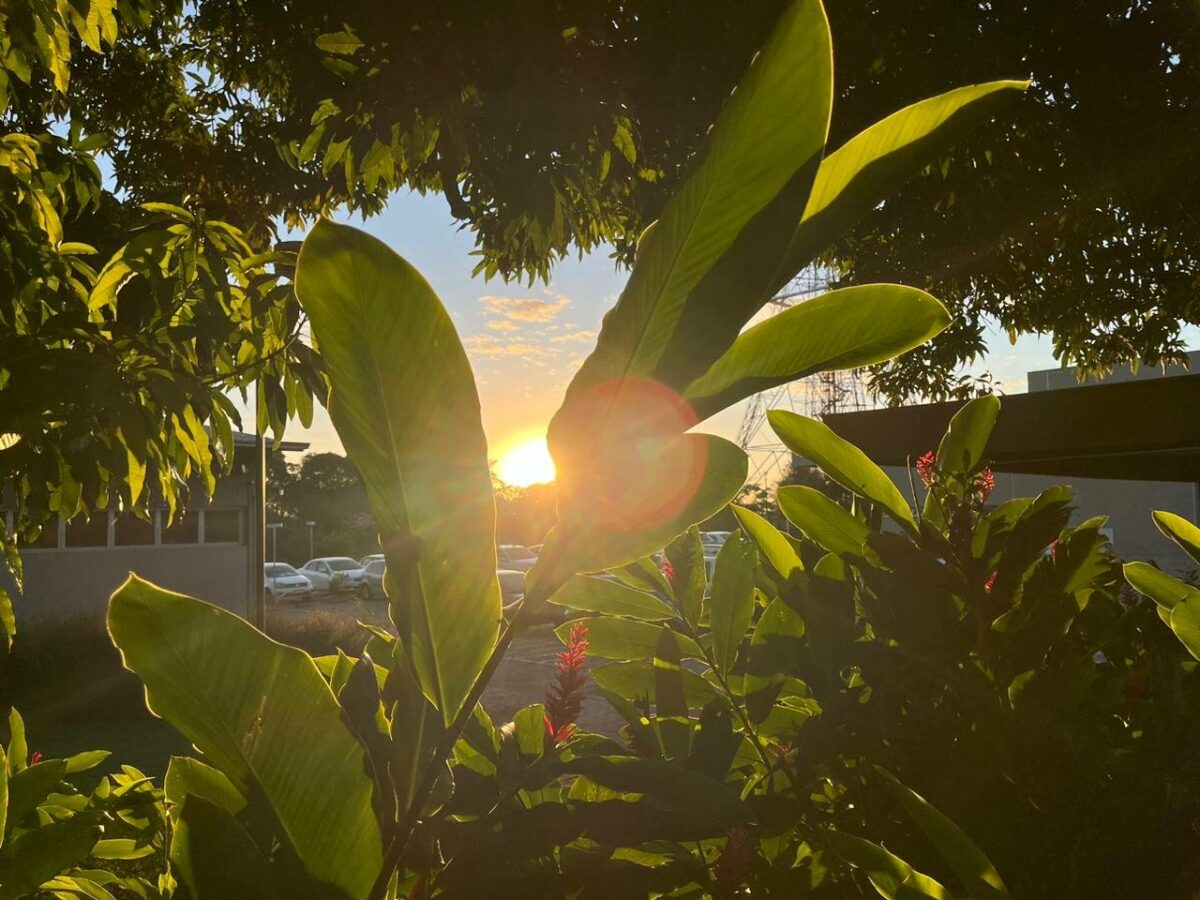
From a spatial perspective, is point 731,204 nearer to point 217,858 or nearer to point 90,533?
point 217,858

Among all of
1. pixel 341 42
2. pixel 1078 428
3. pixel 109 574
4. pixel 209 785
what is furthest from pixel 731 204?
pixel 109 574

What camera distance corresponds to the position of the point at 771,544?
96 centimetres

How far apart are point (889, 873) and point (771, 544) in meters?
0.45

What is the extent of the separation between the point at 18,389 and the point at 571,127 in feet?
15.6

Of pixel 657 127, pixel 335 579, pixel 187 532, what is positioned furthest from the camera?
pixel 335 579

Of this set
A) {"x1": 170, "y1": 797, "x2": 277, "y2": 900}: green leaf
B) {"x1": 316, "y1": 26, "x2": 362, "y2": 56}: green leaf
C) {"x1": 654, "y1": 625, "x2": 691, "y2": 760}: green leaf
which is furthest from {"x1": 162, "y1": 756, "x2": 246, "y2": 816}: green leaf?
{"x1": 316, "y1": 26, "x2": 362, "y2": 56}: green leaf

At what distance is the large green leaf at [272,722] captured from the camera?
46 centimetres

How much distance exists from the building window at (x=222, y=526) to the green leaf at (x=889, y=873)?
22652 mm

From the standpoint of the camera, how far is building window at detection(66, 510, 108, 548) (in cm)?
1817

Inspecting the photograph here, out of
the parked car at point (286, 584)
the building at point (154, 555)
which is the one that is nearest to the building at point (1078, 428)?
the building at point (154, 555)

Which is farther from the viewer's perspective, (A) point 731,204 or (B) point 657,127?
(B) point 657,127

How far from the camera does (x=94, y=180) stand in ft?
10.9

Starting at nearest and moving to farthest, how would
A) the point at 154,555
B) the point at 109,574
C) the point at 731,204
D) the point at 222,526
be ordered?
1. the point at 731,204
2. the point at 109,574
3. the point at 154,555
4. the point at 222,526

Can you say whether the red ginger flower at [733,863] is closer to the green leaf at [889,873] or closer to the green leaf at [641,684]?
the green leaf at [889,873]
